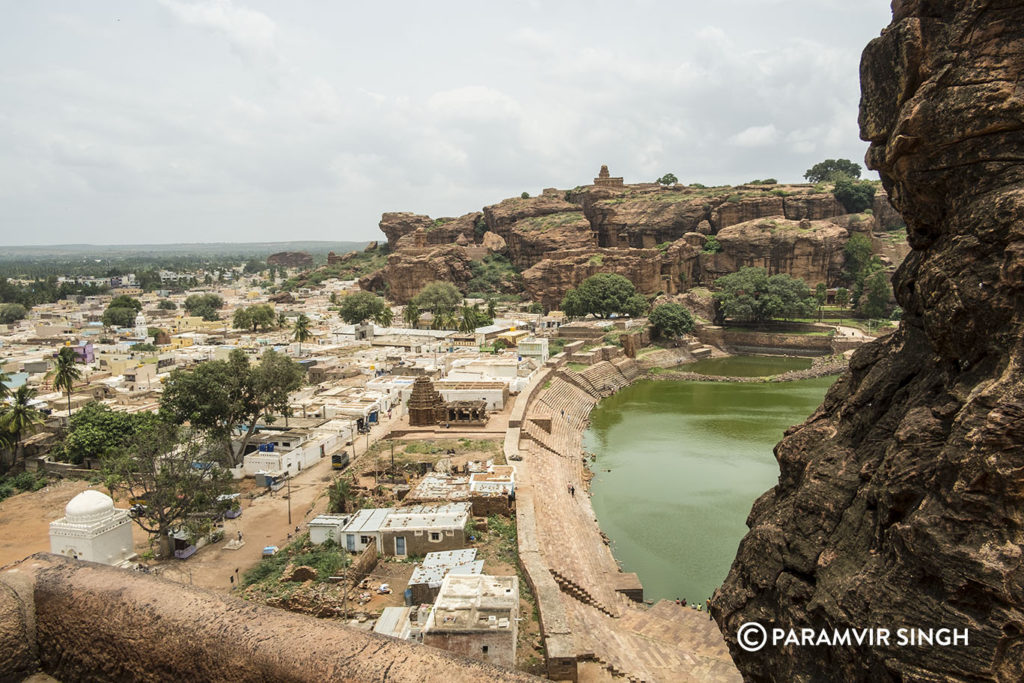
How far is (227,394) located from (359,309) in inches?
1426

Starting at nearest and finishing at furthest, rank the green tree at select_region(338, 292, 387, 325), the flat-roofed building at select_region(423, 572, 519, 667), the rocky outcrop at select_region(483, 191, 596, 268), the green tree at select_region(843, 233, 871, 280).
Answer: the flat-roofed building at select_region(423, 572, 519, 667), the green tree at select_region(843, 233, 871, 280), the green tree at select_region(338, 292, 387, 325), the rocky outcrop at select_region(483, 191, 596, 268)

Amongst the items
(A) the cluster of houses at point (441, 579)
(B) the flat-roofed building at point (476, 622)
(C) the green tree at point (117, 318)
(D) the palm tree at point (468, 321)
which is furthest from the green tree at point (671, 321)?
(C) the green tree at point (117, 318)

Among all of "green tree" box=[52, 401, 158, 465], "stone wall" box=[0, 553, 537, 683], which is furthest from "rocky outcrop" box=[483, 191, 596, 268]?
"stone wall" box=[0, 553, 537, 683]

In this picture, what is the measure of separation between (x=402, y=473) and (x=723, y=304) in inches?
1513

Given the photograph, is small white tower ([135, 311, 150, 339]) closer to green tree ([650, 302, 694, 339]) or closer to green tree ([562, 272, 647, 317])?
green tree ([562, 272, 647, 317])

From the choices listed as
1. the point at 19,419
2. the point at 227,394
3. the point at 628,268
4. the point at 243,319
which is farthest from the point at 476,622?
the point at 243,319

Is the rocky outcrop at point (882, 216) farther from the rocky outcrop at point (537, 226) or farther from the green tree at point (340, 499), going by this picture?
the green tree at point (340, 499)

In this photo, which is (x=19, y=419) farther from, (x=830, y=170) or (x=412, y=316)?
(x=830, y=170)

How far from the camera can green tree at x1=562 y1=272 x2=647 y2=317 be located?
52.5 metres

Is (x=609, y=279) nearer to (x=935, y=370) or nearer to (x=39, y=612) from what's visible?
(x=935, y=370)

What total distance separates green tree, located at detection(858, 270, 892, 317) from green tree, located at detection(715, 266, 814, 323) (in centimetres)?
407

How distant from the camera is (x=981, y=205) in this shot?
623cm

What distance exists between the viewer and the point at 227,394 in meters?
21.4

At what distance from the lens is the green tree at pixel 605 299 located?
5253 centimetres
